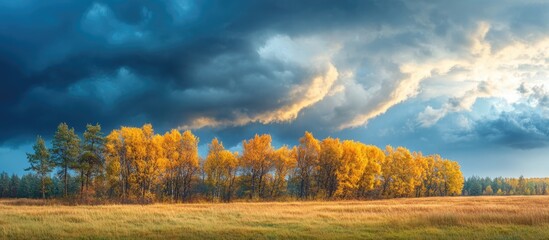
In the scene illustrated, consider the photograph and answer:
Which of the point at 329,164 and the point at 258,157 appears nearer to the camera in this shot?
the point at 258,157

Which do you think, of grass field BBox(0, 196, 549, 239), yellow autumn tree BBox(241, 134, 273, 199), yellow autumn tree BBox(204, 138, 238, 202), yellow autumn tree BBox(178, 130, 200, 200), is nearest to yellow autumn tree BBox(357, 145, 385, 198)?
yellow autumn tree BBox(241, 134, 273, 199)

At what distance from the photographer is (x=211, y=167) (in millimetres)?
77312

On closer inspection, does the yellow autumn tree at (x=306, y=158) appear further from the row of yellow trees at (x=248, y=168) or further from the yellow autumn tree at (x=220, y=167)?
the yellow autumn tree at (x=220, y=167)

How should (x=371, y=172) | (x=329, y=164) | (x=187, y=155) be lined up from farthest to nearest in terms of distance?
(x=371, y=172) < (x=329, y=164) < (x=187, y=155)

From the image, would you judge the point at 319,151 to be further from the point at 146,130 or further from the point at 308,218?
the point at 308,218

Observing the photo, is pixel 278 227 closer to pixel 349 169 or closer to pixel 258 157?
pixel 258 157

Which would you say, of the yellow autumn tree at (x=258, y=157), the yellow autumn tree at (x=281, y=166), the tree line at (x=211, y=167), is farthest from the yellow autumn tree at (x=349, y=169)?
the yellow autumn tree at (x=258, y=157)

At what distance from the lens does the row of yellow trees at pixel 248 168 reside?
6284 centimetres

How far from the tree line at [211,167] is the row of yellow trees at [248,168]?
6.3 inches

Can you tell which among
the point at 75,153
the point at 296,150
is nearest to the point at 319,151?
the point at 296,150

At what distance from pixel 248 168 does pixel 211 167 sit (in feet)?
24.0

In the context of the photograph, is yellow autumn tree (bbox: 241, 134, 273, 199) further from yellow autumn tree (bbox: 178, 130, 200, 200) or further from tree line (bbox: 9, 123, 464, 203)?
yellow autumn tree (bbox: 178, 130, 200, 200)

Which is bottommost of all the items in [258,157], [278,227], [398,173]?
[278,227]

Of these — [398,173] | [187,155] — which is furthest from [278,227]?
[398,173]
